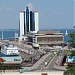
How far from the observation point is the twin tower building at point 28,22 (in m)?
159

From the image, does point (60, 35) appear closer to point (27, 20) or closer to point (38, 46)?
point (38, 46)

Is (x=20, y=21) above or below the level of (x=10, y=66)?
above

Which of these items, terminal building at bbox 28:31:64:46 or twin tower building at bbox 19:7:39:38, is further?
twin tower building at bbox 19:7:39:38

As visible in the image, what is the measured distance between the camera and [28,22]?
158250 mm

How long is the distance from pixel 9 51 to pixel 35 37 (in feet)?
144

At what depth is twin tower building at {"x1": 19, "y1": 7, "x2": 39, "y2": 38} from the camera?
158750 millimetres

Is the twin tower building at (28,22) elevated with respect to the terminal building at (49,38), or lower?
elevated

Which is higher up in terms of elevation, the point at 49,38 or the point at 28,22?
the point at 28,22

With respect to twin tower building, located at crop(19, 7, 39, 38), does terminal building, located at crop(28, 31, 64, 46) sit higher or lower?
lower

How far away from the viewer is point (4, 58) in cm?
6544

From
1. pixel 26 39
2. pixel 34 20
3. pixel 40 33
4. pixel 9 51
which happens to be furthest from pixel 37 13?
pixel 9 51

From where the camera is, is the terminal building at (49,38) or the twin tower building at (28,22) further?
the twin tower building at (28,22)

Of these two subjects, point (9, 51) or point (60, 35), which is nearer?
point (9, 51)

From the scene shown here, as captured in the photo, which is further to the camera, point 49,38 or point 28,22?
point 28,22
